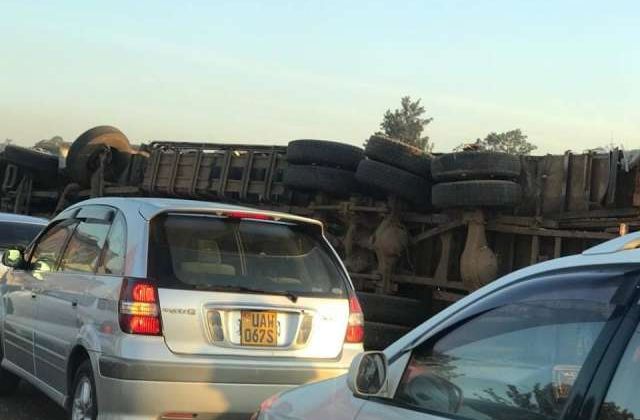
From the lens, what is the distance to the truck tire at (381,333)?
8.54 m

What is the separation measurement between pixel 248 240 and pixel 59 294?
1361mm

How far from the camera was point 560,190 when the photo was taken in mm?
8055

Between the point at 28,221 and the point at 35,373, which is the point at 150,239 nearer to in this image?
the point at 35,373

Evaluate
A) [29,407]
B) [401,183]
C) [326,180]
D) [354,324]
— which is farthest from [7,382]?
[326,180]

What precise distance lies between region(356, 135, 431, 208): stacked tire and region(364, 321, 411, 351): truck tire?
142 centimetres

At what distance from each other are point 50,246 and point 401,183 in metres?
4.13

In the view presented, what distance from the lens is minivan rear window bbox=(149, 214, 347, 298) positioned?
Answer: 4.54 meters

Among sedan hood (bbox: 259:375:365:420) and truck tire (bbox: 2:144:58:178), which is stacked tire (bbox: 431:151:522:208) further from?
truck tire (bbox: 2:144:58:178)

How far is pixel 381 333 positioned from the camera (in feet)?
28.1

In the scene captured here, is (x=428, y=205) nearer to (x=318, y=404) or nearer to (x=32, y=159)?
(x=318, y=404)

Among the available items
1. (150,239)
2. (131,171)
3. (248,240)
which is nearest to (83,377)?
(150,239)

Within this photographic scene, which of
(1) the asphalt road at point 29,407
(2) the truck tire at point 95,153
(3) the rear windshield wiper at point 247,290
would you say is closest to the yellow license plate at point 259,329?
(3) the rear windshield wiper at point 247,290

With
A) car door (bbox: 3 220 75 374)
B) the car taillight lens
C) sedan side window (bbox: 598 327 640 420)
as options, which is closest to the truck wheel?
car door (bbox: 3 220 75 374)

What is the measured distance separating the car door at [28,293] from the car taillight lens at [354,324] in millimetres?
2159
